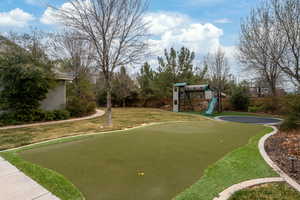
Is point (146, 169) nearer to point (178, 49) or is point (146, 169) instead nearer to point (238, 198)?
point (238, 198)

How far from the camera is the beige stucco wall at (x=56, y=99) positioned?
1002 cm

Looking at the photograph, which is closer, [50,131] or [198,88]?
[50,131]

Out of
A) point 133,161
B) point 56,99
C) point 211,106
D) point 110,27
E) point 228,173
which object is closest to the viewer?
point 228,173

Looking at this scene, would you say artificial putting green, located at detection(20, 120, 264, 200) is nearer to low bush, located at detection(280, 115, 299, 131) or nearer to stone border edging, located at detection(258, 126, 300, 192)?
stone border edging, located at detection(258, 126, 300, 192)

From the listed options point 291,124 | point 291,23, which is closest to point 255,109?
point 291,23

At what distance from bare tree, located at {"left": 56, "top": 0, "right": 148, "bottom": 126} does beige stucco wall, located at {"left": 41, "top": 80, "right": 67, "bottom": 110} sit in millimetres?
4980

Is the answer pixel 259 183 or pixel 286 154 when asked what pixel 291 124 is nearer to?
pixel 286 154

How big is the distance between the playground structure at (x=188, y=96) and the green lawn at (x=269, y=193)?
425 inches

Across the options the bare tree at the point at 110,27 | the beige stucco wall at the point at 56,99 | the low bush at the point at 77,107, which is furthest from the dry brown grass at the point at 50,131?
the beige stucco wall at the point at 56,99

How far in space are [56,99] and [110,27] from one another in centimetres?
648

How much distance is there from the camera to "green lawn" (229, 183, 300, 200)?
2098 millimetres

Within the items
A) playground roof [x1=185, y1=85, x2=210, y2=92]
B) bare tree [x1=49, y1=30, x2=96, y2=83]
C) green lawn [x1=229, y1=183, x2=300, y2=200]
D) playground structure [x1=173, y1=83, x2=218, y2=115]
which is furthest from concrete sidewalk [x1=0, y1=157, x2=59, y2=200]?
playground roof [x1=185, y1=85, x2=210, y2=92]

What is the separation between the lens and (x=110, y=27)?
726 centimetres

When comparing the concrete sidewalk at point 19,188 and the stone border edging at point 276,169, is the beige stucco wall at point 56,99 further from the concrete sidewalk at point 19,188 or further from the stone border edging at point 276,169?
the stone border edging at point 276,169
